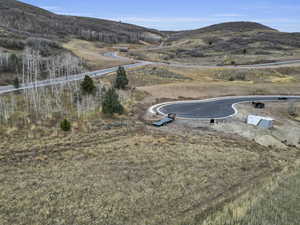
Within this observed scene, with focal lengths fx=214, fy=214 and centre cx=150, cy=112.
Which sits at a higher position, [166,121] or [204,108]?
[204,108]

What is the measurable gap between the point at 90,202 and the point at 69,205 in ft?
3.10

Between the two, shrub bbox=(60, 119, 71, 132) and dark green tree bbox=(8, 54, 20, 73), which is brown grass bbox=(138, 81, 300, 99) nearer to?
shrub bbox=(60, 119, 71, 132)

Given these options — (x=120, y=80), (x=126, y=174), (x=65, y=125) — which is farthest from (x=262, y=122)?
(x=120, y=80)

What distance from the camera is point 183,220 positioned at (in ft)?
28.3

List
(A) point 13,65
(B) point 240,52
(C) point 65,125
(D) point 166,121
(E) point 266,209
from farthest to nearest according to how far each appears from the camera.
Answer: (B) point 240,52, (A) point 13,65, (D) point 166,121, (C) point 65,125, (E) point 266,209

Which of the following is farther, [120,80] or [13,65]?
[120,80]

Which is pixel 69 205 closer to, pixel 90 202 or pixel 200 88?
pixel 90 202

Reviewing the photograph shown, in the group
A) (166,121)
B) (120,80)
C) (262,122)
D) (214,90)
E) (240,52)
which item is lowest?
(166,121)

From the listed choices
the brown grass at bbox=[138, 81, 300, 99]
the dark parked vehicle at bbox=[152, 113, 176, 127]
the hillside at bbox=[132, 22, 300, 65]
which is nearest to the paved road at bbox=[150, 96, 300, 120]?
the dark parked vehicle at bbox=[152, 113, 176, 127]

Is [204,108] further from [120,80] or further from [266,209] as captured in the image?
[266,209]

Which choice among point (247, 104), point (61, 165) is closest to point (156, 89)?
point (247, 104)

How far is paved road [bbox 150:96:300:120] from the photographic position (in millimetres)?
26566

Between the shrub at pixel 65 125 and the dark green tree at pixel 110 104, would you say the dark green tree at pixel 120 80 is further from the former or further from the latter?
the shrub at pixel 65 125

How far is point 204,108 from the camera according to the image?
29.5 metres
